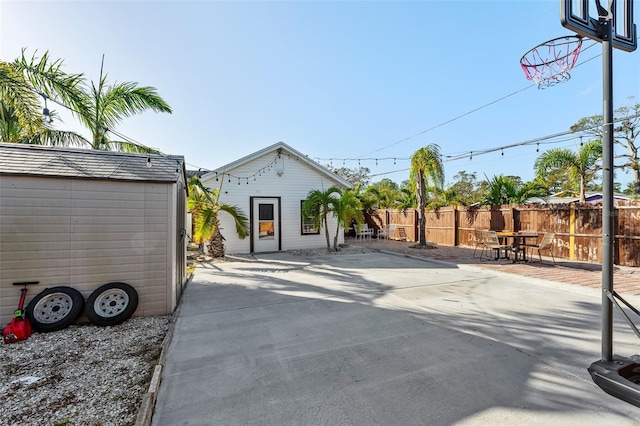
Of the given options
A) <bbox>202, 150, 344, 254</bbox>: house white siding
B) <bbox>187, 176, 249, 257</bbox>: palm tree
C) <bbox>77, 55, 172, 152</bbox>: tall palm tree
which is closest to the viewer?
<bbox>77, 55, 172, 152</bbox>: tall palm tree

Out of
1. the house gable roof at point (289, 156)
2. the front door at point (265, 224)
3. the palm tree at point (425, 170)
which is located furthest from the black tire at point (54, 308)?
the palm tree at point (425, 170)

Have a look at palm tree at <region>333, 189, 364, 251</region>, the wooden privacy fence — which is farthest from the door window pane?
the wooden privacy fence

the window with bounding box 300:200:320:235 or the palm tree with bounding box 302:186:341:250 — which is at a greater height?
the palm tree with bounding box 302:186:341:250

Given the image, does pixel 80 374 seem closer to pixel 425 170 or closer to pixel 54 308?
pixel 54 308

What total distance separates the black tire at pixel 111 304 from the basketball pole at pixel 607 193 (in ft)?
18.4

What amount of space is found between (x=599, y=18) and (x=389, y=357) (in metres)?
3.96

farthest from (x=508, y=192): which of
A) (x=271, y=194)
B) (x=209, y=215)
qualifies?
(x=209, y=215)

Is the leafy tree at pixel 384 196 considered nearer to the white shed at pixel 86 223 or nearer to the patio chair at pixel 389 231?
the patio chair at pixel 389 231

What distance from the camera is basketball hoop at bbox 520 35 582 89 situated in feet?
11.3

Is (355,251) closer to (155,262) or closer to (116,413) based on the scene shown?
(155,262)

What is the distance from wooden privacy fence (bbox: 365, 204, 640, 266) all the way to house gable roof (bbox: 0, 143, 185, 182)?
11035 millimetres

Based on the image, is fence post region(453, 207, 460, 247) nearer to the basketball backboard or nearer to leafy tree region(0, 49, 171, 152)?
the basketball backboard

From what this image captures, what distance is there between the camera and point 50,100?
616 centimetres

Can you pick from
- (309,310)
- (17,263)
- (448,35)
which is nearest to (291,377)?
(309,310)
